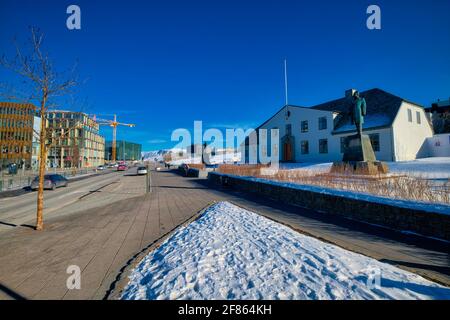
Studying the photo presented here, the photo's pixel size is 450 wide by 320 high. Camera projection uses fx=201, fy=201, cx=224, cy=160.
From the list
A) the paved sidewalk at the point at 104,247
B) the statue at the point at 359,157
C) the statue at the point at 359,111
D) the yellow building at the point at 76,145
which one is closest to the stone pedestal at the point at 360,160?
the statue at the point at 359,157

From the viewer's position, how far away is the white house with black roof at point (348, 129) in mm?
23344

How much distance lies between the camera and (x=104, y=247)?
507cm

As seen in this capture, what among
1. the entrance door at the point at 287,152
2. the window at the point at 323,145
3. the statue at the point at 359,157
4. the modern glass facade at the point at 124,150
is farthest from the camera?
the modern glass facade at the point at 124,150

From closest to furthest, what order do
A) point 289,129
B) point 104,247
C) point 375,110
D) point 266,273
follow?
point 266,273 < point 104,247 < point 375,110 < point 289,129

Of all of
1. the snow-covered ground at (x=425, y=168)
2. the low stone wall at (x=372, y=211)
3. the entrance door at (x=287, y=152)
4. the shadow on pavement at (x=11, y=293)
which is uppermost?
the entrance door at (x=287, y=152)

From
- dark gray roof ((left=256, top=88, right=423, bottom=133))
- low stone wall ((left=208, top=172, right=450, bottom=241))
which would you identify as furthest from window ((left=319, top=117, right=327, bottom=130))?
low stone wall ((left=208, top=172, right=450, bottom=241))

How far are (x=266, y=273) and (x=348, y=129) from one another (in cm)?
2760

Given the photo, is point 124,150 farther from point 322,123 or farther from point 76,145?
point 322,123

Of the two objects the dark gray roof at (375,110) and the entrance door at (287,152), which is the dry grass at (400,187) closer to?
the dark gray roof at (375,110)

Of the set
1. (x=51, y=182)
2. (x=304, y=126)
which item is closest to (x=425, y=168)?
(x=304, y=126)

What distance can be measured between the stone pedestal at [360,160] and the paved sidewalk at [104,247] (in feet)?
24.9

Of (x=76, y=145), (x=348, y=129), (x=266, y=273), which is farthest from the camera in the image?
(x=76, y=145)
